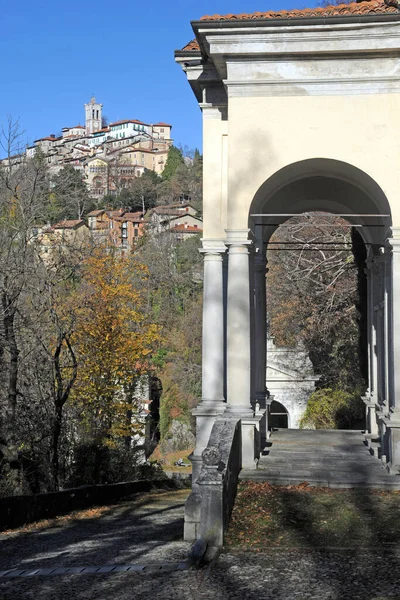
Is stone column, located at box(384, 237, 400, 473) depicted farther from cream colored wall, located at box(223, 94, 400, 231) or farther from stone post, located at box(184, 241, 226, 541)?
stone post, located at box(184, 241, 226, 541)

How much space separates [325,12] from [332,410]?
54.8 feet

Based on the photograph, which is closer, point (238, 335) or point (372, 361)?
point (238, 335)

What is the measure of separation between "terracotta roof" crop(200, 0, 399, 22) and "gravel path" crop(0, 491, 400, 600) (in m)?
7.71

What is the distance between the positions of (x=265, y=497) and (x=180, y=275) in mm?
43663

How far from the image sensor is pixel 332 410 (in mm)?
27281

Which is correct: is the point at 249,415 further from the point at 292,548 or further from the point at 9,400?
the point at 9,400

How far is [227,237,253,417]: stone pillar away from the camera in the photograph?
1271cm

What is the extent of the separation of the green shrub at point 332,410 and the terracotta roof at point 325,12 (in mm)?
15561

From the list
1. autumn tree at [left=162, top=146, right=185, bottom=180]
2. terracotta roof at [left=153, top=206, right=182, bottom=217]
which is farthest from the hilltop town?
terracotta roof at [left=153, top=206, right=182, bottom=217]

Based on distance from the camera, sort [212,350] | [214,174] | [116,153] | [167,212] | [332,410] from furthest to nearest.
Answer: [116,153], [167,212], [332,410], [214,174], [212,350]

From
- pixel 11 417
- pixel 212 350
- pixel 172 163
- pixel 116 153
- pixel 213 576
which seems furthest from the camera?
pixel 116 153

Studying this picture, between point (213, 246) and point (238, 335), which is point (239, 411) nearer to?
point (238, 335)

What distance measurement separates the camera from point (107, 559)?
31.2 ft

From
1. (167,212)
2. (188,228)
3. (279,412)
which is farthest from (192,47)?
(167,212)
